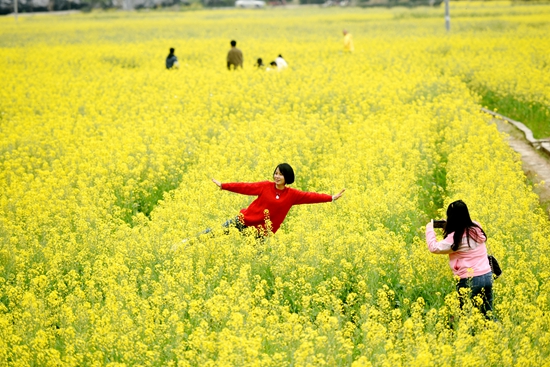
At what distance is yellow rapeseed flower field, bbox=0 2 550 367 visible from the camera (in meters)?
6.20

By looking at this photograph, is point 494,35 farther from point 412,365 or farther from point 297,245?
point 412,365

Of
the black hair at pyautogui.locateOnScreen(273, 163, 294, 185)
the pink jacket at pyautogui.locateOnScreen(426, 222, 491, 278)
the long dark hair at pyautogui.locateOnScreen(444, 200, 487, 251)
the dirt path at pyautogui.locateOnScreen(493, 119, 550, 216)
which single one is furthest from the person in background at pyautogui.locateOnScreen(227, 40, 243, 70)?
the long dark hair at pyautogui.locateOnScreen(444, 200, 487, 251)

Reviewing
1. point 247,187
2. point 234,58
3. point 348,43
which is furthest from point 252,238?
point 348,43

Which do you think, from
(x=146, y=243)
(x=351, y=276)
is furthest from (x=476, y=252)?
(x=146, y=243)

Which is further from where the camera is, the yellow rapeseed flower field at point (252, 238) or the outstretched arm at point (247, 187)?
the outstretched arm at point (247, 187)

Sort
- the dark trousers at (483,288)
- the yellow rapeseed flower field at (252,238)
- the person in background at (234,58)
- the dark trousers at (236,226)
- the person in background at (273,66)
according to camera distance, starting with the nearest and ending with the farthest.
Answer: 1. the yellow rapeseed flower field at (252,238)
2. the dark trousers at (483,288)
3. the dark trousers at (236,226)
4. the person in background at (273,66)
5. the person in background at (234,58)

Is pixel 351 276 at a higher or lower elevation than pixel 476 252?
lower

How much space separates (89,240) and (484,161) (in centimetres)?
605

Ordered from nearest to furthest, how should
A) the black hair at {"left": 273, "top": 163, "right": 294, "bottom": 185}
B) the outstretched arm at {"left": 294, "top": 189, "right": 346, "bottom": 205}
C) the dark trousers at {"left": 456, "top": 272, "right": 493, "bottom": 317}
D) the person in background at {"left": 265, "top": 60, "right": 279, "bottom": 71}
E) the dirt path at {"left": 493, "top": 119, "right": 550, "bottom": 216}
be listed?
the dark trousers at {"left": 456, "top": 272, "right": 493, "bottom": 317} → the black hair at {"left": 273, "top": 163, "right": 294, "bottom": 185} → the outstretched arm at {"left": 294, "top": 189, "right": 346, "bottom": 205} → the dirt path at {"left": 493, "top": 119, "right": 550, "bottom": 216} → the person in background at {"left": 265, "top": 60, "right": 279, "bottom": 71}

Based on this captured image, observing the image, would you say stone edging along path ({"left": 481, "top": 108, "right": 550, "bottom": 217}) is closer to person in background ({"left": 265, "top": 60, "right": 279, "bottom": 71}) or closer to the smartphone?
the smartphone

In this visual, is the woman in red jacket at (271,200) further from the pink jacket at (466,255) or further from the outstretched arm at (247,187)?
the pink jacket at (466,255)

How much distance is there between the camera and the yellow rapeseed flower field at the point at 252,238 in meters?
6.20

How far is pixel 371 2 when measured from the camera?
79938mm

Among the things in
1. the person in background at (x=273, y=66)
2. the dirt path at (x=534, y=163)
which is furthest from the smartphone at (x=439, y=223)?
the person in background at (x=273, y=66)
